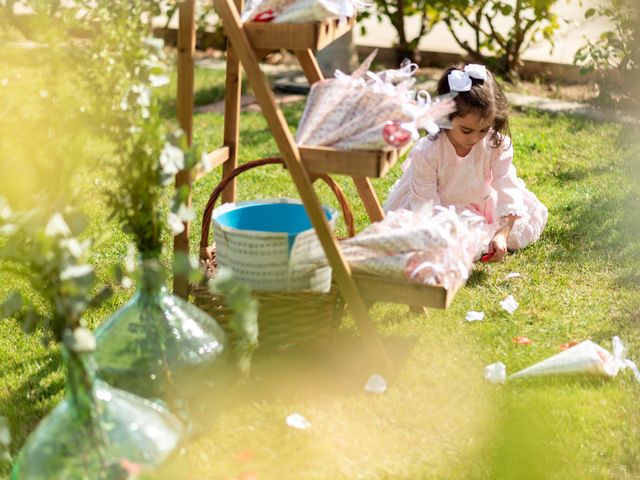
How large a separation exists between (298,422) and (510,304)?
1.11m

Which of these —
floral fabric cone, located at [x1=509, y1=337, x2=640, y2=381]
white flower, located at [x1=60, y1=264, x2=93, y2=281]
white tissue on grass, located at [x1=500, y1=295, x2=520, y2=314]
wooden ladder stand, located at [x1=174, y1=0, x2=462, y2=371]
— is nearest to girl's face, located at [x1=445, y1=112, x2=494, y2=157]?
white tissue on grass, located at [x1=500, y1=295, x2=520, y2=314]

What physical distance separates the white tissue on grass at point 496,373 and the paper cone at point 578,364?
3 centimetres

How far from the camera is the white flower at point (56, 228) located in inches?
72.2

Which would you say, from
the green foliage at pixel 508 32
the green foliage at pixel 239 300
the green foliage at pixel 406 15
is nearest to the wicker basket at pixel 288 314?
the green foliage at pixel 239 300

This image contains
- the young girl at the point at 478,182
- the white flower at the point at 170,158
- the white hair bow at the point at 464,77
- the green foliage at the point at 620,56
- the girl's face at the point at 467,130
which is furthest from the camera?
the green foliage at the point at 620,56

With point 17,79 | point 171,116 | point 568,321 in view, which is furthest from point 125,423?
point 17,79

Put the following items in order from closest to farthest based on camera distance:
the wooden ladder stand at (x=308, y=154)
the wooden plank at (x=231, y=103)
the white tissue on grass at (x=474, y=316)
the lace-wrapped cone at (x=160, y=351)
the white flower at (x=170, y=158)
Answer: the white flower at (x=170, y=158), the lace-wrapped cone at (x=160, y=351), the wooden ladder stand at (x=308, y=154), the wooden plank at (x=231, y=103), the white tissue on grass at (x=474, y=316)

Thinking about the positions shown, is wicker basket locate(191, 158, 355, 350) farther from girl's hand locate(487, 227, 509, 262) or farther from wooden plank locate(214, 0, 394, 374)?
girl's hand locate(487, 227, 509, 262)

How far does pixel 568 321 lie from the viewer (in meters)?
3.31

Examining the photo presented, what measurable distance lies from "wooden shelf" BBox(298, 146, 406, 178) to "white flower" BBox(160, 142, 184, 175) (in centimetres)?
48

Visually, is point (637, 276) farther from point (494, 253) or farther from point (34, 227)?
point (34, 227)

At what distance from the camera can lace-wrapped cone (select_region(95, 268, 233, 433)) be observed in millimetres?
2436

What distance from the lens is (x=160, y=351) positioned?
2.45 meters

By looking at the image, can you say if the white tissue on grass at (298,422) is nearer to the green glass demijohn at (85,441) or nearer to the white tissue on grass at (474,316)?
the green glass demijohn at (85,441)
